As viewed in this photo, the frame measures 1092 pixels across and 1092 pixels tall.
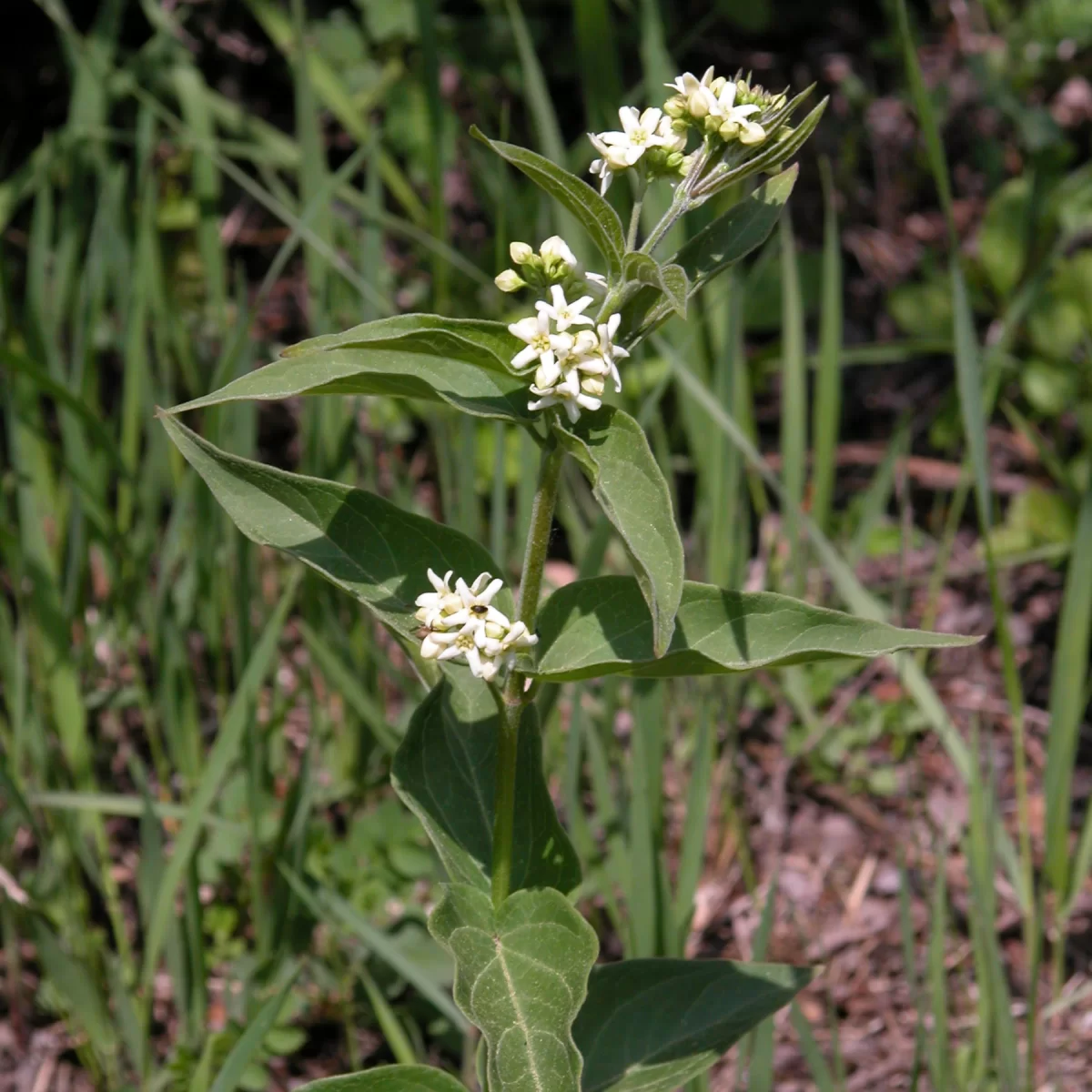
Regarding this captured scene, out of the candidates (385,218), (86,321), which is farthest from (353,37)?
(86,321)

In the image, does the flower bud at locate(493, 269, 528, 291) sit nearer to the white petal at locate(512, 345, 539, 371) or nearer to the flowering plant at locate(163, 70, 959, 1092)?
the flowering plant at locate(163, 70, 959, 1092)

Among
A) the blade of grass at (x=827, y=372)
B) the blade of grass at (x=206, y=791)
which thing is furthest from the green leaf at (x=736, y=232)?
the blade of grass at (x=827, y=372)

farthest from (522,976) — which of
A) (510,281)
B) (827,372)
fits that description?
(827,372)

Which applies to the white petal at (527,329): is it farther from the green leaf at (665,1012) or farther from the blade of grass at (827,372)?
the blade of grass at (827,372)

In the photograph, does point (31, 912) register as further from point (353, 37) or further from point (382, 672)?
point (353, 37)

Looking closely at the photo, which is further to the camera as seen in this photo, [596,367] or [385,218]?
[385,218]

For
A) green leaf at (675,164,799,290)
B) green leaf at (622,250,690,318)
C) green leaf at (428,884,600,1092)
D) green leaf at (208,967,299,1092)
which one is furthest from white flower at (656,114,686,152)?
green leaf at (208,967,299,1092)

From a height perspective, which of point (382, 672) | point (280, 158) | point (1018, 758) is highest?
point (280, 158)

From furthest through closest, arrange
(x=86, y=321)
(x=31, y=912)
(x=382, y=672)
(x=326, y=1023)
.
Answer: (x=382, y=672), (x=86, y=321), (x=326, y=1023), (x=31, y=912)
